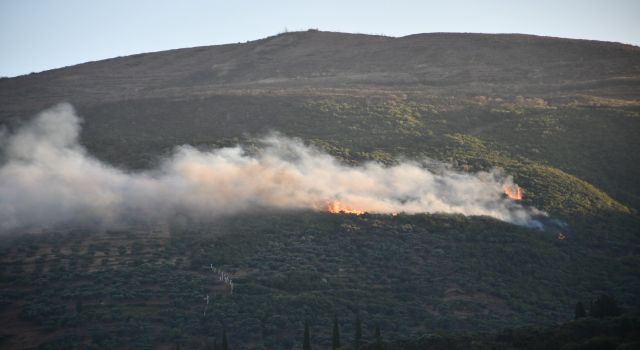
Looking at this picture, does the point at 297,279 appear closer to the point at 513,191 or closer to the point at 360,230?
the point at 360,230

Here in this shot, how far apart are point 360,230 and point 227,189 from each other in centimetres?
1637

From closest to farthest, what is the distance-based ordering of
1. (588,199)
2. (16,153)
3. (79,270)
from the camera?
(79,270)
(588,199)
(16,153)

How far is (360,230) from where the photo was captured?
71.4 metres

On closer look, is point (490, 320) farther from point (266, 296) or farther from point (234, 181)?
point (234, 181)

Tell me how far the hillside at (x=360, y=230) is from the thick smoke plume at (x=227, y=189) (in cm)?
239

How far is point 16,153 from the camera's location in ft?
323

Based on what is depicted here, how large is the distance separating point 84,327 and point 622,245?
1813 inches

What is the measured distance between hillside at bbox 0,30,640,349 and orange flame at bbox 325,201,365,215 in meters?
1.19

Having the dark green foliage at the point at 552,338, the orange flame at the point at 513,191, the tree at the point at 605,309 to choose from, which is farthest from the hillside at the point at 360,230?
the tree at the point at 605,309

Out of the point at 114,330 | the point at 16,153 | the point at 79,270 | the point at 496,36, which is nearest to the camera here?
the point at 114,330

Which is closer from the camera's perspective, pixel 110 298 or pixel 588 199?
pixel 110 298

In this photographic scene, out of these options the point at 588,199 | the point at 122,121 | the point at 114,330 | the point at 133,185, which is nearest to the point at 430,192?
the point at 588,199

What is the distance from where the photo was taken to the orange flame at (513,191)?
78438 mm

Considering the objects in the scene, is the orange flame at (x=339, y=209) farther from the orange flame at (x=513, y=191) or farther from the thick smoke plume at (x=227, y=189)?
the orange flame at (x=513, y=191)
